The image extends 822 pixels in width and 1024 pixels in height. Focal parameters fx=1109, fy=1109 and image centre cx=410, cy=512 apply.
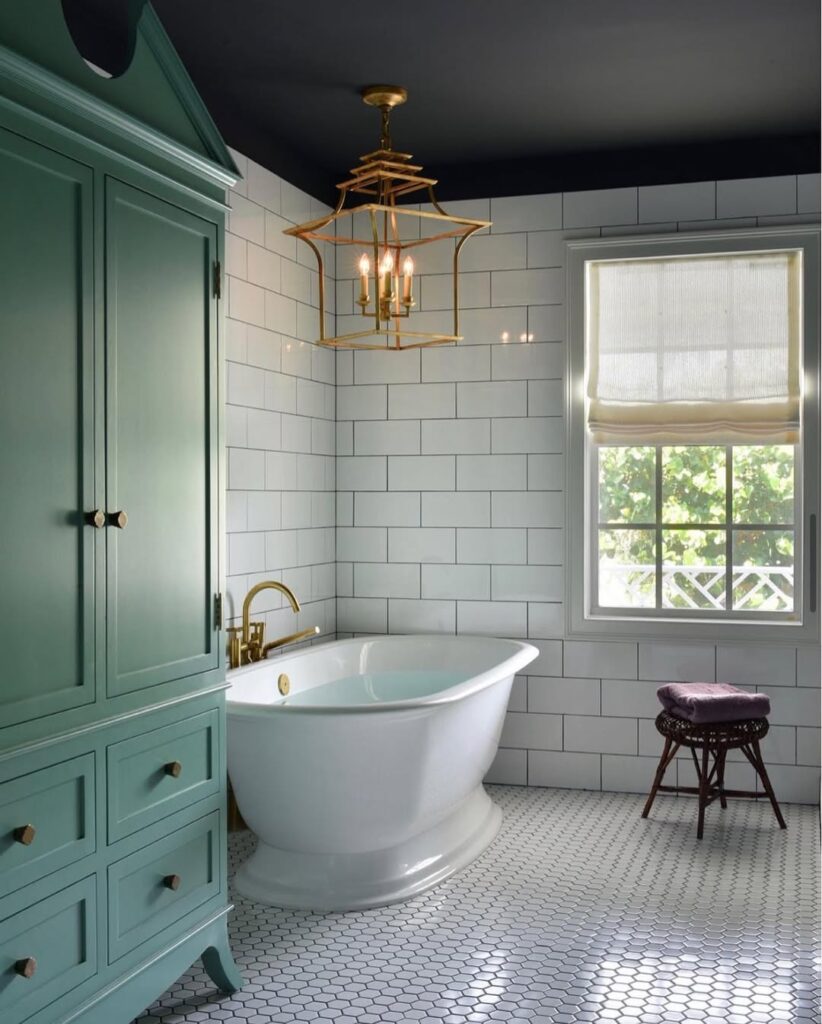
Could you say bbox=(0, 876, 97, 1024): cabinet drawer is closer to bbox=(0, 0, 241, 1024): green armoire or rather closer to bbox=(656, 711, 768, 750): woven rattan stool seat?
bbox=(0, 0, 241, 1024): green armoire

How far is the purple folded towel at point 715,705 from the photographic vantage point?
4375 millimetres

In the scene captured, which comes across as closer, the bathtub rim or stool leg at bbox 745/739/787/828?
the bathtub rim

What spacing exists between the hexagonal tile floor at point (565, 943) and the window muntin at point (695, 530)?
1.07m

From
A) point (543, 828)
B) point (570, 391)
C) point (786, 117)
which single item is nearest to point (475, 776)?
point (543, 828)

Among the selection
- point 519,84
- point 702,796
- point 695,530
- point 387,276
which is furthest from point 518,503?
point 519,84

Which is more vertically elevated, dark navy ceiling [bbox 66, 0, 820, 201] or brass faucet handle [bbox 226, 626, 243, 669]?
dark navy ceiling [bbox 66, 0, 820, 201]

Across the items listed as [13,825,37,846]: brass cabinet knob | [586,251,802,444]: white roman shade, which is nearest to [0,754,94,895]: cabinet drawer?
[13,825,37,846]: brass cabinet knob

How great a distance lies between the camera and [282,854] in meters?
3.80

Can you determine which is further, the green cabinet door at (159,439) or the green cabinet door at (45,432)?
the green cabinet door at (159,439)

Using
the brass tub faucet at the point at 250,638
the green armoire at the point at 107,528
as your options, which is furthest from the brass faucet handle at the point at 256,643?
the green armoire at the point at 107,528

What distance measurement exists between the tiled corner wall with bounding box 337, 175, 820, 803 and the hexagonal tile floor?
67cm

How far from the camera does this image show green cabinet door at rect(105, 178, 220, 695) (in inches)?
101

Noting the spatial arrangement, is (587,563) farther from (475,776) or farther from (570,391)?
(475,776)

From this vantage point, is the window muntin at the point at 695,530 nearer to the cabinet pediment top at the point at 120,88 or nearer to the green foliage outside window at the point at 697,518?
the green foliage outside window at the point at 697,518
